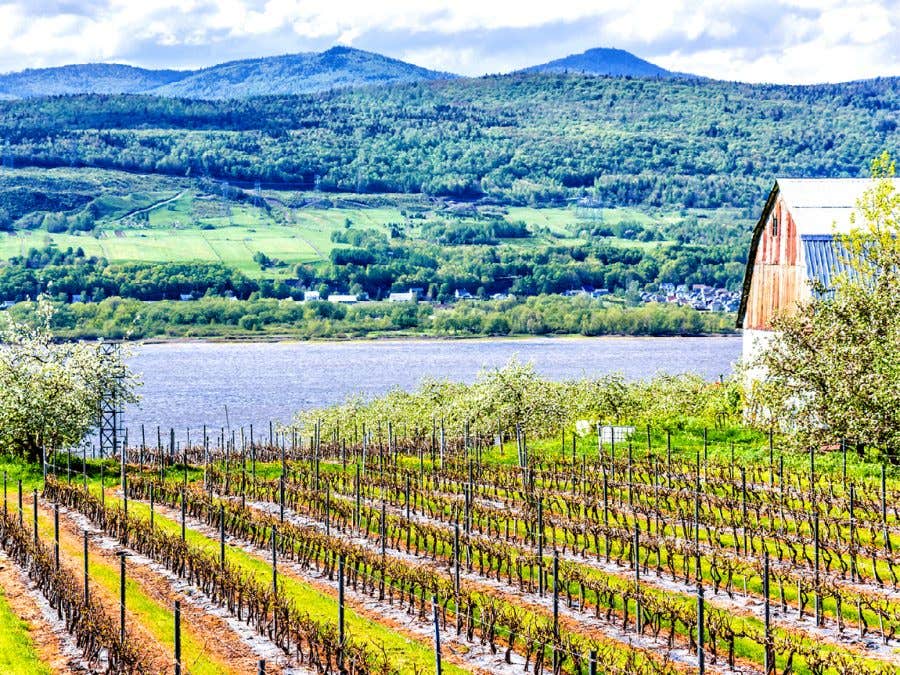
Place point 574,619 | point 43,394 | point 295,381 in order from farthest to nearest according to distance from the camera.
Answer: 1. point 295,381
2. point 43,394
3. point 574,619

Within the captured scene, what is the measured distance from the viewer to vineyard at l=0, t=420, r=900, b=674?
2341cm

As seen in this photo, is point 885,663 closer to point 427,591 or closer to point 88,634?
point 427,591

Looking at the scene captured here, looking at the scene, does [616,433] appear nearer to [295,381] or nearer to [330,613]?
[330,613]

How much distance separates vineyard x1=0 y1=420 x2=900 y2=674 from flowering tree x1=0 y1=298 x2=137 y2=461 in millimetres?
5917

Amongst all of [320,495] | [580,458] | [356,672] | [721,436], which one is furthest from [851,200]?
[356,672]

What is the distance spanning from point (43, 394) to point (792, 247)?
3131 cm

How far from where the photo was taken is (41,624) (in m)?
26.5

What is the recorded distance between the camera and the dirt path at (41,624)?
23734mm

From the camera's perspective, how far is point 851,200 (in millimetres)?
55969

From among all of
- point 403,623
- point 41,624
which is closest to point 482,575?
point 403,623

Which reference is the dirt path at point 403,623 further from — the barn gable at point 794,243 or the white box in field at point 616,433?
the barn gable at point 794,243

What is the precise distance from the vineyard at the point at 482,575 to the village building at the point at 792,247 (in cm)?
964

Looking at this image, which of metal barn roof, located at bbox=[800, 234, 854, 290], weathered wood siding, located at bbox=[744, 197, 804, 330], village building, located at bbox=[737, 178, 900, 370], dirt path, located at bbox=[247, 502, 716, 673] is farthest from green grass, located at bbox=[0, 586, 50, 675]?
weathered wood siding, located at bbox=[744, 197, 804, 330]

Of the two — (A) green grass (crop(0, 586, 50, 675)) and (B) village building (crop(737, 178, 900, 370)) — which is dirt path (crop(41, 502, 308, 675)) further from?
(B) village building (crop(737, 178, 900, 370))
